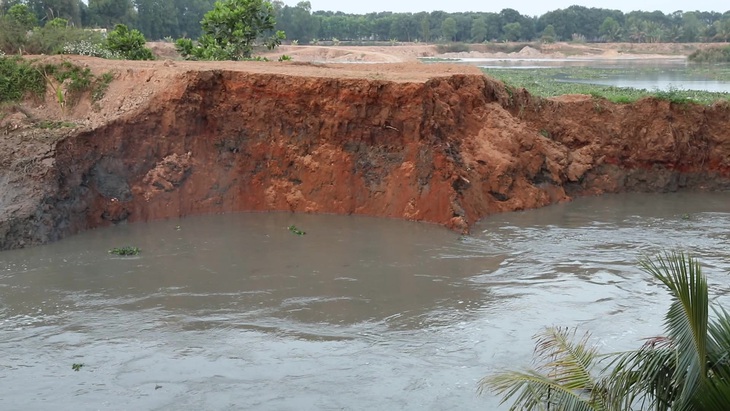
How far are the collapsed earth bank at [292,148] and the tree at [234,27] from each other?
22.1 feet

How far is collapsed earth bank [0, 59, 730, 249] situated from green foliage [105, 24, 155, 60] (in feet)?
16.2

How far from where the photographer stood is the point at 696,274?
12.4 feet

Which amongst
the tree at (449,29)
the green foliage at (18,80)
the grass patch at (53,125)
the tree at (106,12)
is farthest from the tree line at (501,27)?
the grass patch at (53,125)

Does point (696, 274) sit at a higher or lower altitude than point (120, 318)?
higher

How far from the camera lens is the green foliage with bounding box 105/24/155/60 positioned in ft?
68.1

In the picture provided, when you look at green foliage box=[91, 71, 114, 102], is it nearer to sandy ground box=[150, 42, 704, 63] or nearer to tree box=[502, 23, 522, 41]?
sandy ground box=[150, 42, 704, 63]

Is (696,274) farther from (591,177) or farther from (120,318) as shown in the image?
(591,177)

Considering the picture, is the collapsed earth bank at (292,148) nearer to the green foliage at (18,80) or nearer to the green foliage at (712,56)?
the green foliage at (18,80)

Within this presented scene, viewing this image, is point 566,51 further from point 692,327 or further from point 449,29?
point 692,327

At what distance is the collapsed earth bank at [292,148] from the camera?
550 inches

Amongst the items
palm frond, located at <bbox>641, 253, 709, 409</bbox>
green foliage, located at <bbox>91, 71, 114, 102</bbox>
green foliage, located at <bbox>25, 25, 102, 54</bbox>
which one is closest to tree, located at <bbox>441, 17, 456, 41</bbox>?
green foliage, located at <bbox>25, 25, 102, 54</bbox>

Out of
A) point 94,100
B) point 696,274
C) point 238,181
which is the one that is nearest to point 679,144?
point 238,181

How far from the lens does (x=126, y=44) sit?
2086cm

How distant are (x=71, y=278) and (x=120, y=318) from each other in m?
1.94
